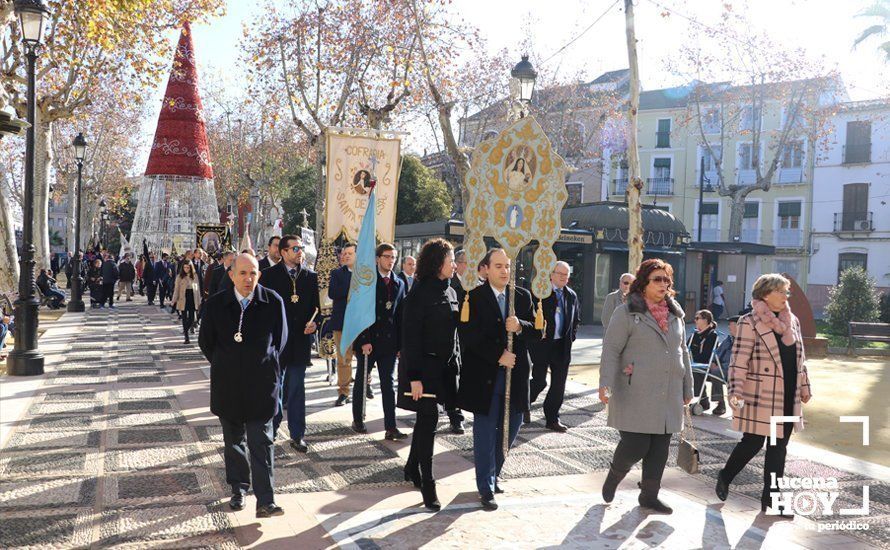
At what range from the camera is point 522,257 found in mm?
22766

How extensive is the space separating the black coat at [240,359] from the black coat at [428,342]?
2.97 ft

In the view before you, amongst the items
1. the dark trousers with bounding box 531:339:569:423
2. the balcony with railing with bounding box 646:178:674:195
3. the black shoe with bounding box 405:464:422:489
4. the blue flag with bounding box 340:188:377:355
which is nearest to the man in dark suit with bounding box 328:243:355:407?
the blue flag with bounding box 340:188:377:355

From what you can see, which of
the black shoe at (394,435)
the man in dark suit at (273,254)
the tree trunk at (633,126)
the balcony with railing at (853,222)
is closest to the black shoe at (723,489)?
the black shoe at (394,435)

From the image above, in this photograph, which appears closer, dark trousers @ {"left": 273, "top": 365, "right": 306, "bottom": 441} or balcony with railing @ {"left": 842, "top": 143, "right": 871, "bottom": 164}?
dark trousers @ {"left": 273, "top": 365, "right": 306, "bottom": 441}

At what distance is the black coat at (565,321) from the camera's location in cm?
784

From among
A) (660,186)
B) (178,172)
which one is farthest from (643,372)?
(660,186)

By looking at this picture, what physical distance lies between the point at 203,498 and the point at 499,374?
7.19 feet

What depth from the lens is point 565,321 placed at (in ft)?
27.7

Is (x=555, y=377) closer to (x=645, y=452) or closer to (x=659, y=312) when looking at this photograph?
(x=645, y=452)

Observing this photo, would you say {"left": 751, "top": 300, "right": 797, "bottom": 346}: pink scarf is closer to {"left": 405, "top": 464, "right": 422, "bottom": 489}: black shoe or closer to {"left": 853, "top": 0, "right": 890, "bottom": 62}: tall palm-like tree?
{"left": 405, "top": 464, "right": 422, "bottom": 489}: black shoe

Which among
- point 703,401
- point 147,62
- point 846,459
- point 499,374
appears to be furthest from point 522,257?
point 499,374

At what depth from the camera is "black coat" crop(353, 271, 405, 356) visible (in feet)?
25.3

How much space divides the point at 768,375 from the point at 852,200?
3991 cm

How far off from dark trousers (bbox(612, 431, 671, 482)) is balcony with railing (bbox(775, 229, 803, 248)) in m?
40.5
